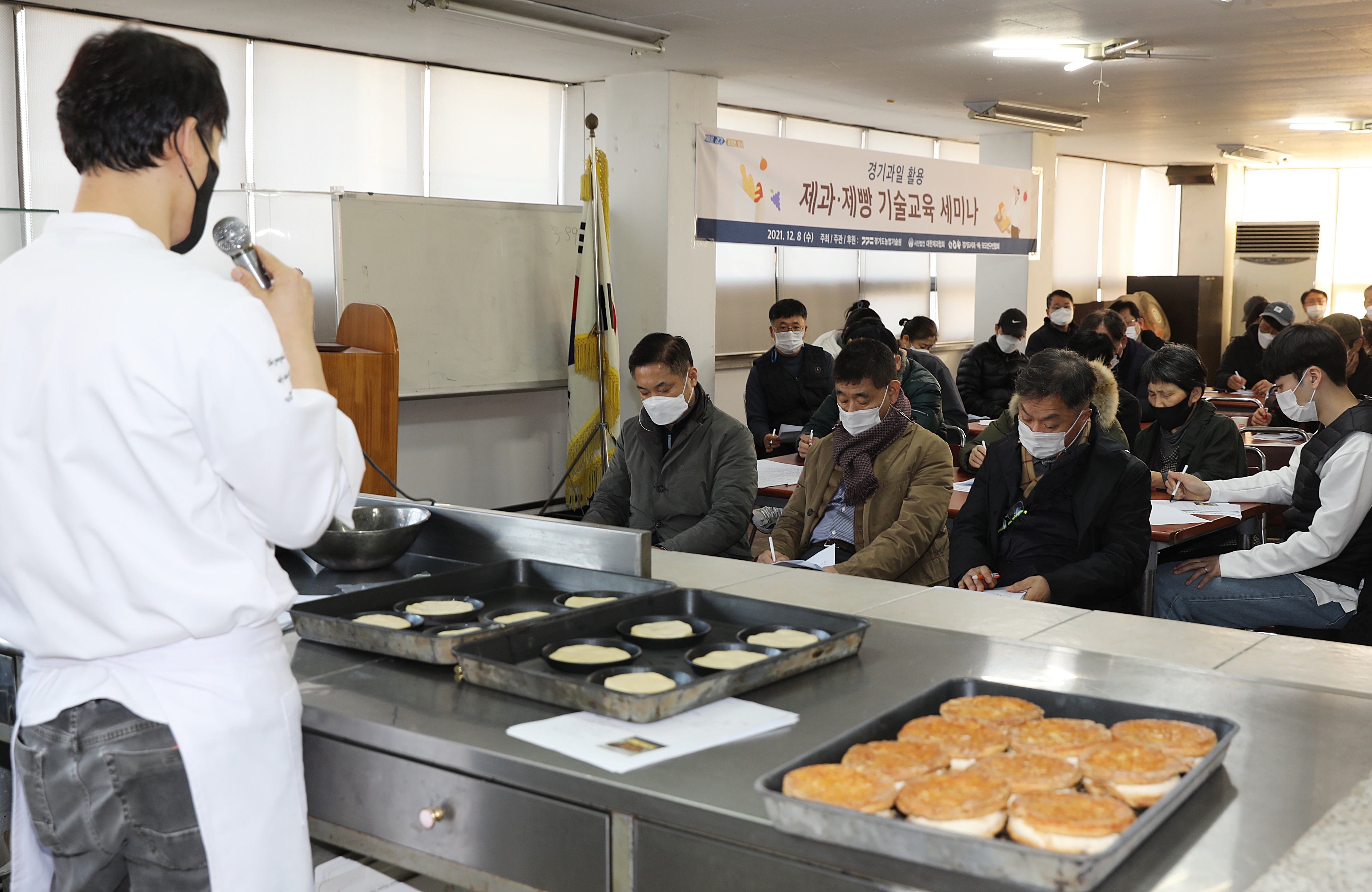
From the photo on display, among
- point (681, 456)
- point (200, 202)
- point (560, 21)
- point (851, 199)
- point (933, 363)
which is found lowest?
point (681, 456)

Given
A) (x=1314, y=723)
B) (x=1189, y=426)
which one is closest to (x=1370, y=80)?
(x=1189, y=426)

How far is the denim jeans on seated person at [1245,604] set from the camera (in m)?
3.25

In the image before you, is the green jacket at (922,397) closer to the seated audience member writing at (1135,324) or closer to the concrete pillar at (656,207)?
the concrete pillar at (656,207)

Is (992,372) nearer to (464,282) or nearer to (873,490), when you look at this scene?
(464,282)

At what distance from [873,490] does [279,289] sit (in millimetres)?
2228

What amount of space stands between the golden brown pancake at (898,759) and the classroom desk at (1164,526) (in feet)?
6.73

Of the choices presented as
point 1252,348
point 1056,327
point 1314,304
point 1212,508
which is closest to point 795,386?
point 1056,327

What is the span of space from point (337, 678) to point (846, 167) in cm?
581

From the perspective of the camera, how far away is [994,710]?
136 cm

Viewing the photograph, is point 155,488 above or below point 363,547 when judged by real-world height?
above

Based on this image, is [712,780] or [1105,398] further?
[1105,398]

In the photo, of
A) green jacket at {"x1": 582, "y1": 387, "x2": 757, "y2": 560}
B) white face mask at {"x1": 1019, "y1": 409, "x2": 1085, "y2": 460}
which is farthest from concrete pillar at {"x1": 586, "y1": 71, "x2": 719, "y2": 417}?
white face mask at {"x1": 1019, "y1": 409, "x2": 1085, "y2": 460}

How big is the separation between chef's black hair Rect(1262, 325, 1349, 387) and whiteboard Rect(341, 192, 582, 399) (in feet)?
12.7

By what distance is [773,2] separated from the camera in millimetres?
5086
